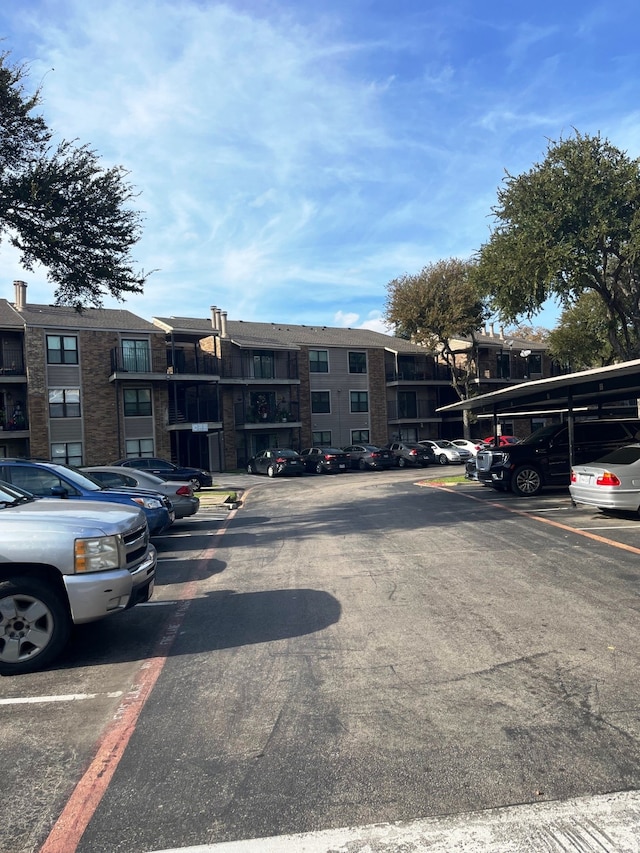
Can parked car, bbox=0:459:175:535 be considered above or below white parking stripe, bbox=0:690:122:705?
above

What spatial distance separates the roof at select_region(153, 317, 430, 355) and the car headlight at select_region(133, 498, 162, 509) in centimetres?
2698

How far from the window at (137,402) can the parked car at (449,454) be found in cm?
1721

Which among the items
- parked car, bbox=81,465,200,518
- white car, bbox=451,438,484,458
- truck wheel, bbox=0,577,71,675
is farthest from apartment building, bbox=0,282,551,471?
truck wheel, bbox=0,577,71,675

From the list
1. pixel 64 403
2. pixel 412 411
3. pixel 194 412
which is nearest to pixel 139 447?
pixel 194 412

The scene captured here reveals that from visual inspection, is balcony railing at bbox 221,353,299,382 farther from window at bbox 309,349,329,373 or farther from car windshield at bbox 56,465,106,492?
car windshield at bbox 56,465,106,492

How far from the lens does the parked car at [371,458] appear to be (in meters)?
35.8

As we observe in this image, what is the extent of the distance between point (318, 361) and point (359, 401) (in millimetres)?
4236

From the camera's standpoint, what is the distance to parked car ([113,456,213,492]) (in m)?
22.5

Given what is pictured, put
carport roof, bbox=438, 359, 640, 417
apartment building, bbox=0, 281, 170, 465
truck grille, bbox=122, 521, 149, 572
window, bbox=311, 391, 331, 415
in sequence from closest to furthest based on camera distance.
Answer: truck grille, bbox=122, 521, 149, 572 → carport roof, bbox=438, 359, 640, 417 → apartment building, bbox=0, 281, 170, 465 → window, bbox=311, 391, 331, 415

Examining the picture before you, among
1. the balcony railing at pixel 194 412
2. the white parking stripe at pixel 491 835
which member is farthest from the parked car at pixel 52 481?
the balcony railing at pixel 194 412

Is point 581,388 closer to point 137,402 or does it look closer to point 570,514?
point 570,514

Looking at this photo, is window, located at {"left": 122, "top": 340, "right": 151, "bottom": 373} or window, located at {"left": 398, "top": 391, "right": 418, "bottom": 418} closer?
window, located at {"left": 122, "top": 340, "right": 151, "bottom": 373}

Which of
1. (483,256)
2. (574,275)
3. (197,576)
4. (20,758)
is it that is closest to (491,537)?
(197,576)

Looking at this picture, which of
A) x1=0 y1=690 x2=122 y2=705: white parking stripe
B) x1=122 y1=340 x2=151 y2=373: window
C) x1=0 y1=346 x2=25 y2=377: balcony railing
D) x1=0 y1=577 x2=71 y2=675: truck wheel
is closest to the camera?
x1=0 y1=690 x2=122 y2=705: white parking stripe
